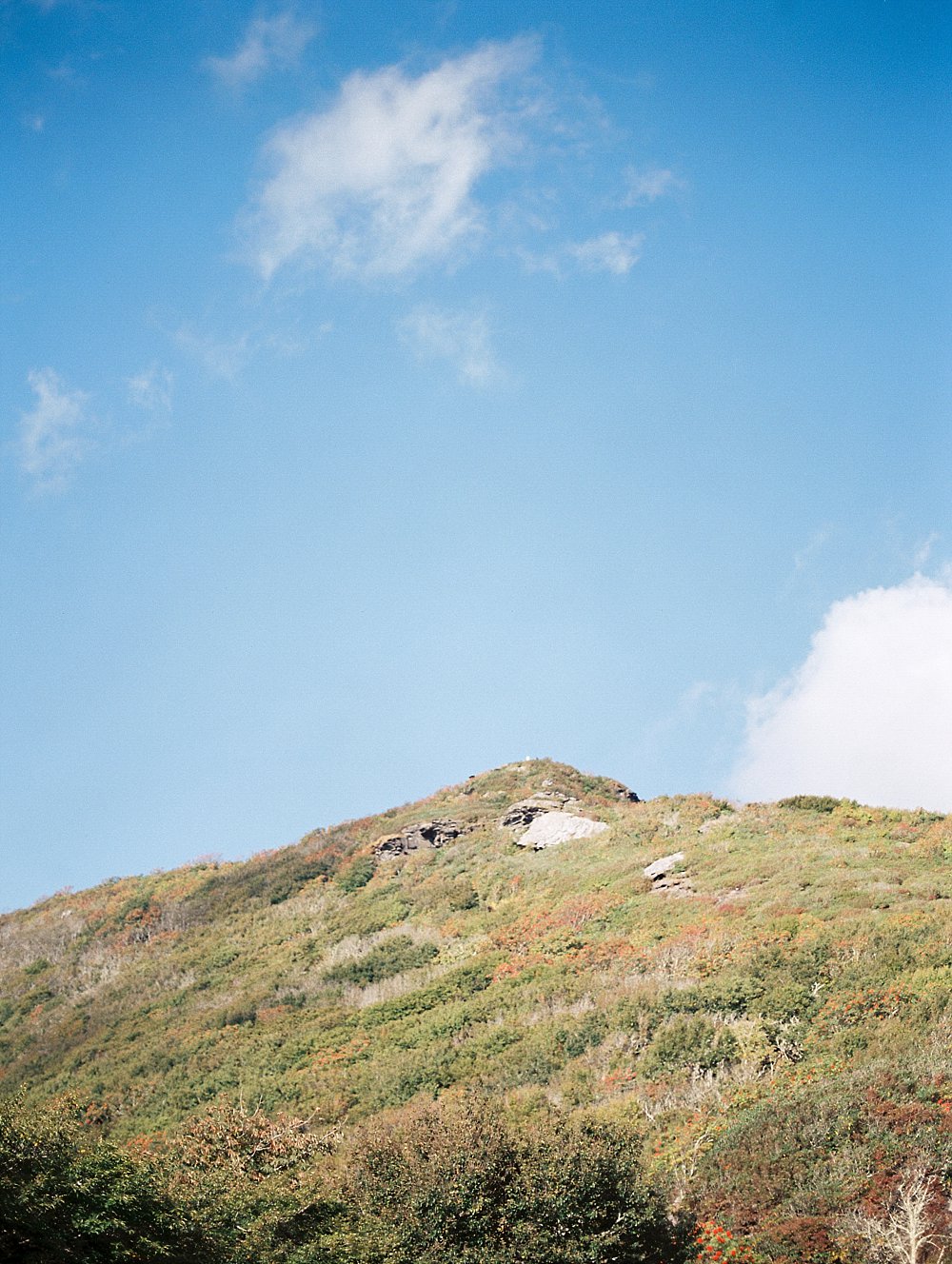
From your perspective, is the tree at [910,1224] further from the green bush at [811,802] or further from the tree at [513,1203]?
the green bush at [811,802]

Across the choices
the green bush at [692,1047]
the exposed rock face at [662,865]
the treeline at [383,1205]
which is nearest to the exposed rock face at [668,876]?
the exposed rock face at [662,865]

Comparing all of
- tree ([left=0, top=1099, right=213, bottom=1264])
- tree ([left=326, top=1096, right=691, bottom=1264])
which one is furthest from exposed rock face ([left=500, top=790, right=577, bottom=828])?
tree ([left=0, top=1099, right=213, bottom=1264])

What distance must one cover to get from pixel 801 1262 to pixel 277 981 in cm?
2631

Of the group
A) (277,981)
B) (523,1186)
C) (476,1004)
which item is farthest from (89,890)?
(523,1186)

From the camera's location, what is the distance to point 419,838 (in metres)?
48.7

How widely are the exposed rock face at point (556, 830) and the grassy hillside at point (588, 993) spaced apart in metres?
1.06

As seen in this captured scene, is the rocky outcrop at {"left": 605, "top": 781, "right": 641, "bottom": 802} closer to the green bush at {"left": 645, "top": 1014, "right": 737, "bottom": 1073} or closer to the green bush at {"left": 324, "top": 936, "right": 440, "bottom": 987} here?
the green bush at {"left": 324, "top": 936, "right": 440, "bottom": 987}

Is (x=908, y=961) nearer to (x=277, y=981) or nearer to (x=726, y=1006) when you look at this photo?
(x=726, y=1006)

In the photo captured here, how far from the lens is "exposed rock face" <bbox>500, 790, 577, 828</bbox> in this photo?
46547 millimetres

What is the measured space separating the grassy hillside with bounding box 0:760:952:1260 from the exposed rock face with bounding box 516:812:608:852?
1.06 meters

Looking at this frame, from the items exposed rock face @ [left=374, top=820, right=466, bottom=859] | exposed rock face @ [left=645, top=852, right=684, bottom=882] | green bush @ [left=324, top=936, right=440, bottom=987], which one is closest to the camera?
green bush @ [left=324, top=936, right=440, bottom=987]

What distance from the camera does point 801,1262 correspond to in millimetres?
12922

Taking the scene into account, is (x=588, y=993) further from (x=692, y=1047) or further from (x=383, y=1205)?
(x=383, y=1205)

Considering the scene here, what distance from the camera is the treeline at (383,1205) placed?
41.7 feet
